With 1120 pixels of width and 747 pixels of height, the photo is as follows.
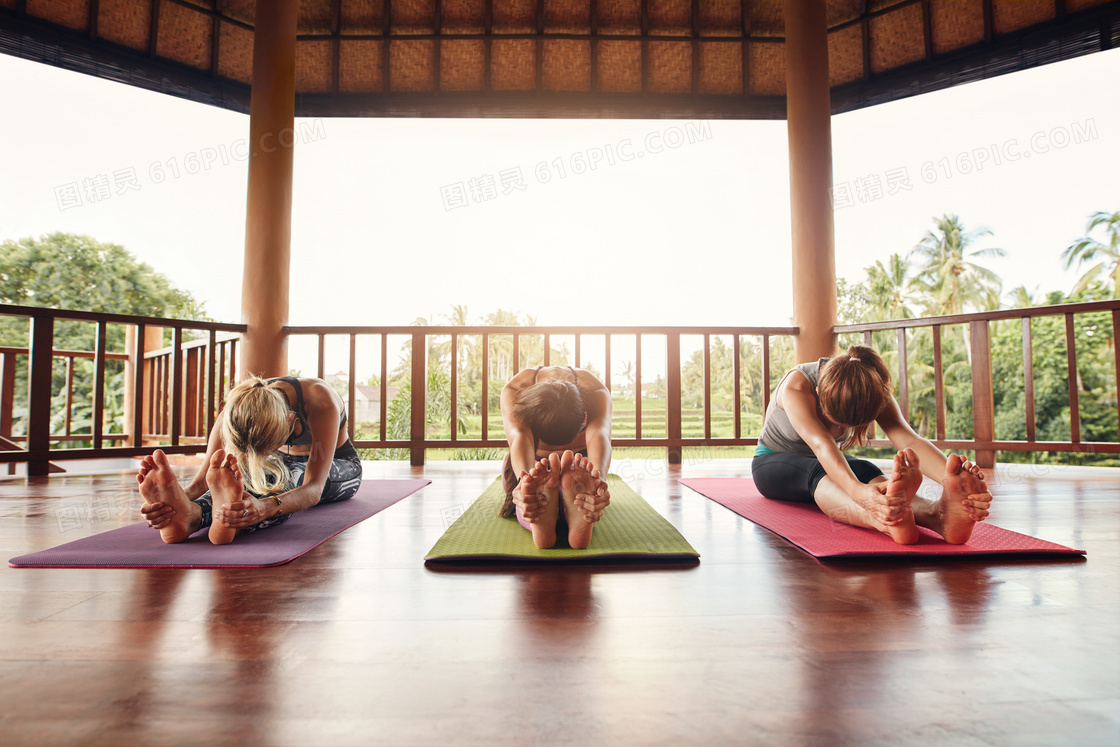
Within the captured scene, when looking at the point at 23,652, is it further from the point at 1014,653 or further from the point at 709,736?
the point at 1014,653

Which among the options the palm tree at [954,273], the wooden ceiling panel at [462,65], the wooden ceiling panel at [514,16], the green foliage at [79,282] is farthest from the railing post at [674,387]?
the palm tree at [954,273]

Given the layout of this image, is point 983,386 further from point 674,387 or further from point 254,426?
point 254,426

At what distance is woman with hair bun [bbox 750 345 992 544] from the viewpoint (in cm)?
142

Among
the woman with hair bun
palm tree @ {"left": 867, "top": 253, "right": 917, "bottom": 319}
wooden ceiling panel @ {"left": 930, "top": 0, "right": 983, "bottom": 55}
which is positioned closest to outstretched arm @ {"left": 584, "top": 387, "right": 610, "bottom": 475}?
the woman with hair bun

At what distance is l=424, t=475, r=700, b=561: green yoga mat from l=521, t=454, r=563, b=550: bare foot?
4 cm

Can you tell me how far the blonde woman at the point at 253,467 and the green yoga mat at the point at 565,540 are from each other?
54 centimetres

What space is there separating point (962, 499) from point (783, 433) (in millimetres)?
663

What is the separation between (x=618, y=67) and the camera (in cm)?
480

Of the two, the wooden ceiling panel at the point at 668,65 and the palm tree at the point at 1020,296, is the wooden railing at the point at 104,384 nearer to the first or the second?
the wooden ceiling panel at the point at 668,65

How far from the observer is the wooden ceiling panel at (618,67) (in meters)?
4.79

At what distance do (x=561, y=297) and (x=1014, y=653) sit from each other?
84.1 ft

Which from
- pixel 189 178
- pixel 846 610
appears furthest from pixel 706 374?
pixel 189 178

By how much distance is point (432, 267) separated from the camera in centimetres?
2911

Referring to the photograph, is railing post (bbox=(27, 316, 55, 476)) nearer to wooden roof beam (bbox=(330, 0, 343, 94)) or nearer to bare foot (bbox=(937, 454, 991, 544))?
wooden roof beam (bbox=(330, 0, 343, 94))
